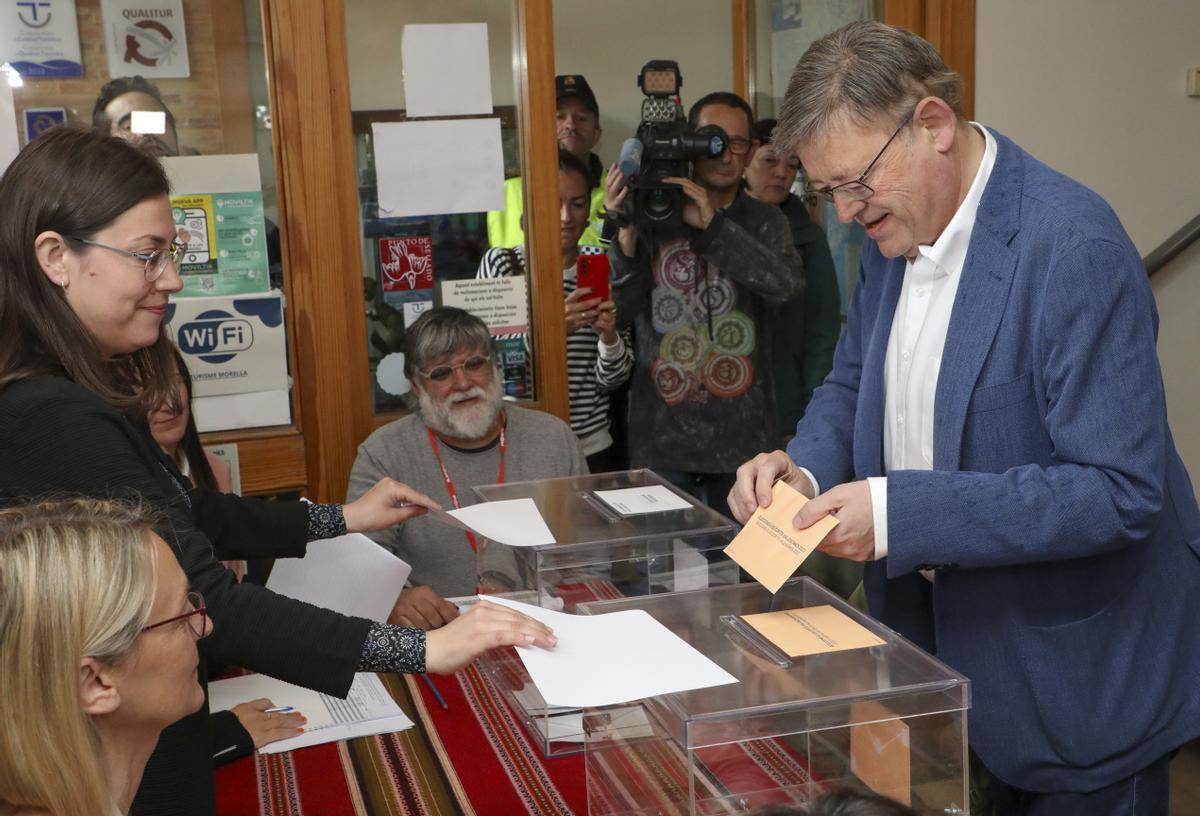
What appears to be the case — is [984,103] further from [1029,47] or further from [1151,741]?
[1151,741]

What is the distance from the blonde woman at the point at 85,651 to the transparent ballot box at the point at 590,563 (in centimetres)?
55

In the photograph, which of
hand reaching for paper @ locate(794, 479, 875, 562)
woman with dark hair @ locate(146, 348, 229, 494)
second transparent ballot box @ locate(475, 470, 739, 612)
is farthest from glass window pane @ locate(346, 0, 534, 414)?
hand reaching for paper @ locate(794, 479, 875, 562)

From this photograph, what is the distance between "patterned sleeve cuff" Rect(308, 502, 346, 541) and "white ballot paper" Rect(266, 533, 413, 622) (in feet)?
0.05

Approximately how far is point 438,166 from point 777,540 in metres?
2.06

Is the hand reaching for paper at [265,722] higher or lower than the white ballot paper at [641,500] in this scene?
lower

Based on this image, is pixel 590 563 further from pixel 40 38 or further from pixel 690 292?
pixel 40 38

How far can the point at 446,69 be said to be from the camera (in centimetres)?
324

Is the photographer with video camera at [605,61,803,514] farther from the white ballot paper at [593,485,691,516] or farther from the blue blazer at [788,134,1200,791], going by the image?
the blue blazer at [788,134,1200,791]

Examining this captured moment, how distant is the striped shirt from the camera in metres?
3.34

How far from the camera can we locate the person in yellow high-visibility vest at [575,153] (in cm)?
332

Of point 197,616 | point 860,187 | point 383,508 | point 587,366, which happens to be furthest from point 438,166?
point 197,616

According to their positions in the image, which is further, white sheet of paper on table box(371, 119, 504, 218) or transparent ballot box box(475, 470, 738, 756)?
white sheet of paper on table box(371, 119, 504, 218)

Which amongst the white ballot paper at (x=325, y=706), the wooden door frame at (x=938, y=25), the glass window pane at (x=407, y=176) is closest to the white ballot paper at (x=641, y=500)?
the white ballot paper at (x=325, y=706)

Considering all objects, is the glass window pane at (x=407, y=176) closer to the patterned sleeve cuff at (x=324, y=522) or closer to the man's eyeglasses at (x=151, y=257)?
the patterned sleeve cuff at (x=324, y=522)
